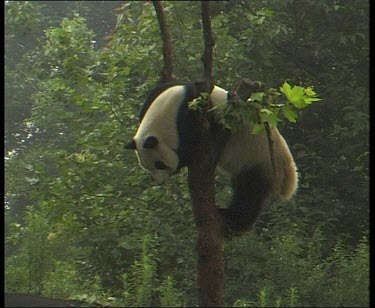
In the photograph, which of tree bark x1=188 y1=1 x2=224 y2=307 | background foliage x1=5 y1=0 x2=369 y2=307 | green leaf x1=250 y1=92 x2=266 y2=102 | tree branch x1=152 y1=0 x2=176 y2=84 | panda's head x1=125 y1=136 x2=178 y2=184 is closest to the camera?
green leaf x1=250 y1=92 x2=266 y2=102

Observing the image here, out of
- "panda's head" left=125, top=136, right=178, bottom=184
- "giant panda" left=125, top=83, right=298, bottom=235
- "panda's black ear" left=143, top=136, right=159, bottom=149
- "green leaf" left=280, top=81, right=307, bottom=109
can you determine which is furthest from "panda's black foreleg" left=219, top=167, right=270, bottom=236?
"green leaf" left=280, top=81, right=307, bottom=109

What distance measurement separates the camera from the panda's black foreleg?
3541 millimetres

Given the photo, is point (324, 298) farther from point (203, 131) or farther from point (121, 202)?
point (121, 202)

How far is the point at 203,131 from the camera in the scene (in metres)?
3.00

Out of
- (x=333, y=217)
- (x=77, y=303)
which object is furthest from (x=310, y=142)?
(x=77, y=303)

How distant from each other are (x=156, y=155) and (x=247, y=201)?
52cm

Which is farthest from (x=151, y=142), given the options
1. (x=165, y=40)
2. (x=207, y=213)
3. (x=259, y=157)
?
(x=207, y=213)

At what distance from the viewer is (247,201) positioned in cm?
358

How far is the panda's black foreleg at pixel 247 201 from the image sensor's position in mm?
3541

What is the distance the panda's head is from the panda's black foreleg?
352 millimetres

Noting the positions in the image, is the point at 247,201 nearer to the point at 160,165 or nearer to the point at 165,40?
the point at 160,165

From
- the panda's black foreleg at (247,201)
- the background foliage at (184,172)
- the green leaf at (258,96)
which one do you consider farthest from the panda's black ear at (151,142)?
the green leaf at (258,96)

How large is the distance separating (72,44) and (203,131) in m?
2.61

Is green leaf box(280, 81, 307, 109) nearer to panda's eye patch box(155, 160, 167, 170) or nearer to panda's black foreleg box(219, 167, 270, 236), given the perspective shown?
panda's black foreleg box(219, 167, 270, 236)
